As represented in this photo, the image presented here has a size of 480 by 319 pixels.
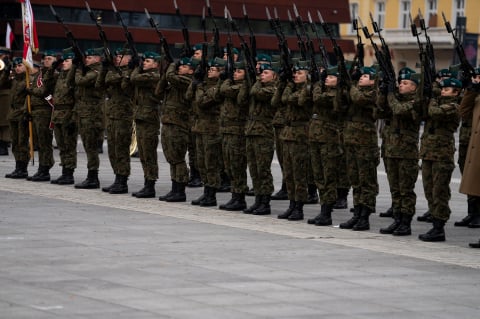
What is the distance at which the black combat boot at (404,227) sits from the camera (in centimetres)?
1502

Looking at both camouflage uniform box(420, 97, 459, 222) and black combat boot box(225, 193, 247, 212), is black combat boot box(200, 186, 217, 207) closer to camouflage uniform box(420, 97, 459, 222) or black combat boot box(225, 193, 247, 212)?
black combat boot box(225, 193, 247, 212)

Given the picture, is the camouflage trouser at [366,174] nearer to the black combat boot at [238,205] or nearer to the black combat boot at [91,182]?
the black combat boot at [238,205]

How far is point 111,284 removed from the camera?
10.8 meters

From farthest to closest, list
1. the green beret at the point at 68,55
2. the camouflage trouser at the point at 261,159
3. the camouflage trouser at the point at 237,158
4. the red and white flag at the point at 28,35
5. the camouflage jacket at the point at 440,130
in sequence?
the red and white flag at the point at 28,35 → the green beret at the point at 68,55 → the camouflage trouser at the point at 237,158 → the camouflage trouser at the point at 261,159 → the camouflage jacket at the point at 440,130

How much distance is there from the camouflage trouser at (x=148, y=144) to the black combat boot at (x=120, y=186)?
577mm

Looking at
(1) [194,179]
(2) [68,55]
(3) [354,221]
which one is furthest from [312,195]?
(2) [68,55]

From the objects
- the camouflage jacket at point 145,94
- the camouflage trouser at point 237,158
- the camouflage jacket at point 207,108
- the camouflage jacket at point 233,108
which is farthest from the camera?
the camouflage jacket at point 145,94

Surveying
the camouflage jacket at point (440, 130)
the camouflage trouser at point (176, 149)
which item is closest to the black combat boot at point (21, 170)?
the camouflage trouser at point (176, 149)

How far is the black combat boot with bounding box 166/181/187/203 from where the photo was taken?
18.0 metres

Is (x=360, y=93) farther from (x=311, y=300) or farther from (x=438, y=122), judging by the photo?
(x=311, y=300)

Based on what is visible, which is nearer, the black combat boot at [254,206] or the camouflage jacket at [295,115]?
the camouflage jacket at [295,115]

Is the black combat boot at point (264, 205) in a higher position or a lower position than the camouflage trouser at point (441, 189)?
lower

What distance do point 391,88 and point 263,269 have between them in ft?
12.8

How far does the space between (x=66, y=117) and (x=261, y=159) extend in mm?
3900
